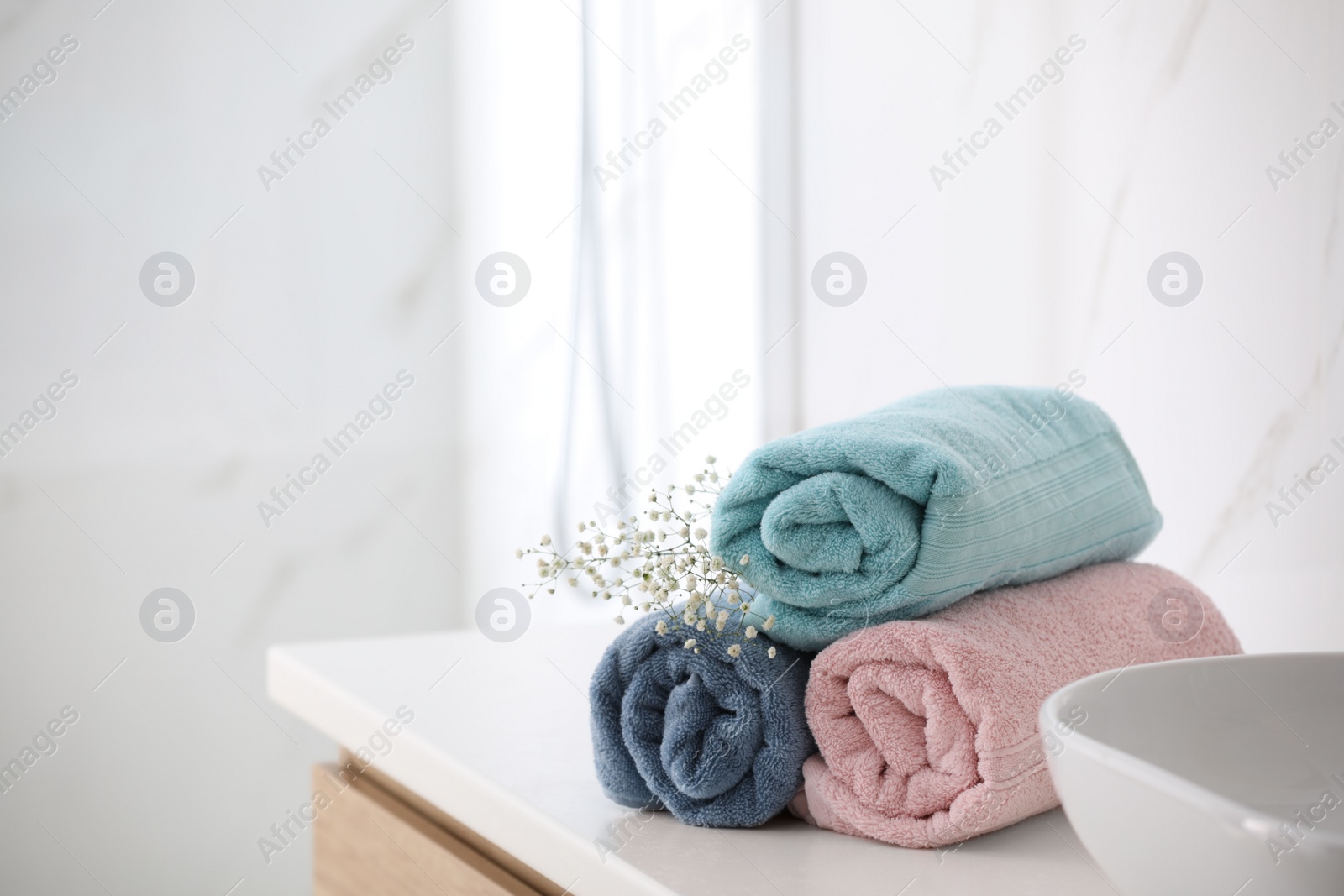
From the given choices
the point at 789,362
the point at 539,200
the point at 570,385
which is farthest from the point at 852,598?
the point at 539,200

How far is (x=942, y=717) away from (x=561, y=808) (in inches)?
8.0

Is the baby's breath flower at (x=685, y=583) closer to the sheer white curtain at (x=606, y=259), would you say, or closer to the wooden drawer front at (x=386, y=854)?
the wooden drawer front at (x=386, y=854)

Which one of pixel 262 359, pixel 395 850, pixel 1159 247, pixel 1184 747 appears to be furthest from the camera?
pixel 262 359

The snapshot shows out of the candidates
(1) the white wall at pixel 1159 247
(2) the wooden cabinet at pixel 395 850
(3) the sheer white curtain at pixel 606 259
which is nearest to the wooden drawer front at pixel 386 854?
(2) the wooden cabinet at pixel 395 850

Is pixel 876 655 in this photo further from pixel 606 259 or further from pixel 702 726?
pixel 606 259

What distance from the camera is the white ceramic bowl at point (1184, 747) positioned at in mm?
337

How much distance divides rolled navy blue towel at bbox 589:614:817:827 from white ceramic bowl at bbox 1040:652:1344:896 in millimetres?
152

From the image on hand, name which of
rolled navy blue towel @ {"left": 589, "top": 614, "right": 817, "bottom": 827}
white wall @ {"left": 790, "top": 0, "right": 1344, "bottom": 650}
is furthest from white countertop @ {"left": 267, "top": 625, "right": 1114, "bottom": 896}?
white wall @ {"left": 790, "top": 0, "right": 1344, "bottom": 650}

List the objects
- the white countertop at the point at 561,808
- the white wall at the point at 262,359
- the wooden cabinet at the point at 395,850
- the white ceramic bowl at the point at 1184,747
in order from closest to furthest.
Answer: the white ceramic bowl at the point at 1184,747 < the white countertop at the point at 561,808 < the wooden cabinet at the point at 395,850 < the white wall at the point at 262,359

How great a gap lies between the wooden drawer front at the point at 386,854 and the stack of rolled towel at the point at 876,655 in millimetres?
101

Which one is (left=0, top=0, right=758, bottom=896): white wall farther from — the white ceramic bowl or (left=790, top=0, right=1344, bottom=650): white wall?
the white ceramic bowl

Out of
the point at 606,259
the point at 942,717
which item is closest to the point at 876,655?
the point at 942,717

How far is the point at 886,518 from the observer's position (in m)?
0.51

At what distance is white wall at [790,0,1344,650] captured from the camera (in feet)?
2.31
